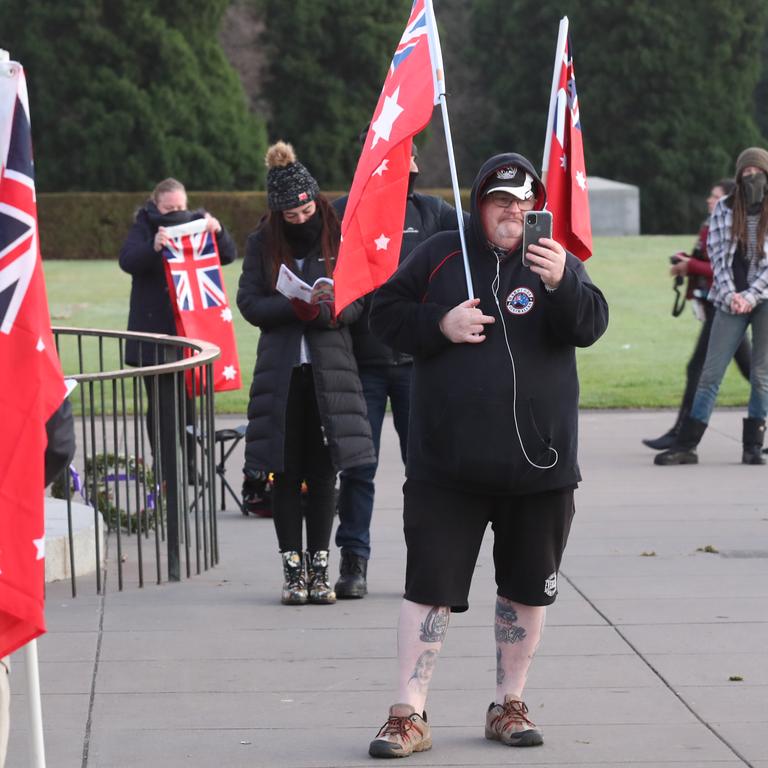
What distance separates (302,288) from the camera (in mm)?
6750

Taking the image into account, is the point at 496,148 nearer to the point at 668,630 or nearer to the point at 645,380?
the point at 645,380

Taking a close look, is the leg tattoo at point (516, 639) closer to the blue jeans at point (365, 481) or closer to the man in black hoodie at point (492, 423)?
the man in black hoodie at point (492, 423)

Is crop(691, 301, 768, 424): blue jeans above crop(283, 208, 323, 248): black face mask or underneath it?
underneath

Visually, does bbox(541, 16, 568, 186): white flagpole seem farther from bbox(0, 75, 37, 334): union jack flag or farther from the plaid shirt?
the plaid shirt

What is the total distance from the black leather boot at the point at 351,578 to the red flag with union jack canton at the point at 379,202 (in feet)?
6.57

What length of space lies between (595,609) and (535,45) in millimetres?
43596

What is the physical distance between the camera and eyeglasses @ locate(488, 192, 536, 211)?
16.1 ft

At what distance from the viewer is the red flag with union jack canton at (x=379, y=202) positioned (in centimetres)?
548

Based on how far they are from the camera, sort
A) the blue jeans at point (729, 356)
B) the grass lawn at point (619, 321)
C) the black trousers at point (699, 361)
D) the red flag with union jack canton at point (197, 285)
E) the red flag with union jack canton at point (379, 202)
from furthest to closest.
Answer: the grass lawn at point (619, 321) → the black trousers at point (699, 361) → the blue jeans at point (729, 356) → the red flag with union jack canton at point (197, 285) → the red flag with union jack canton at point (379, 202)

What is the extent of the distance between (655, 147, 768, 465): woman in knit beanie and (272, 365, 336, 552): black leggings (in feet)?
14.8

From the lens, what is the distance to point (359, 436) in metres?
6.93

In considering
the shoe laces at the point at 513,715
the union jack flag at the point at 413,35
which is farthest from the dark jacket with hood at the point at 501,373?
the union jack flag at the point at 413,35

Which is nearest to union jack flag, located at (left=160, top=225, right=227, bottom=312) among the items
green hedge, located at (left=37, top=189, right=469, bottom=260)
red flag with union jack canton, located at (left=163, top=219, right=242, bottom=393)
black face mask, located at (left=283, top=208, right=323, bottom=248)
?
red flag with union jack canton, located at (left=163, top=219, right=242, bottom=393)

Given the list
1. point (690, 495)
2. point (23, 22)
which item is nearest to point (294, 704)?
point (690, 495)
